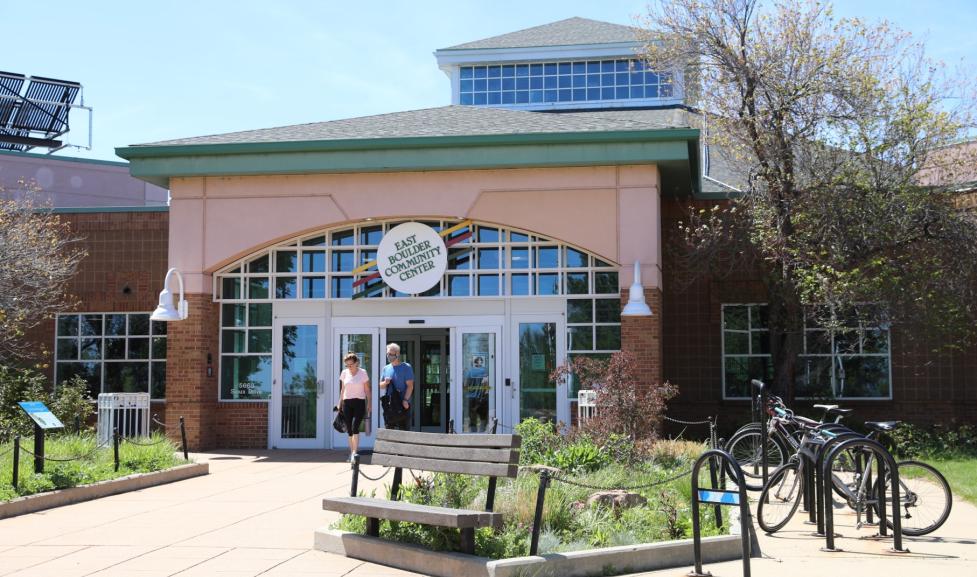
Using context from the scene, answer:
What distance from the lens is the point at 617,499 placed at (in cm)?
975

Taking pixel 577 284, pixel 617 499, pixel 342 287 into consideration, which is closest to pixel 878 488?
pixel 617 499

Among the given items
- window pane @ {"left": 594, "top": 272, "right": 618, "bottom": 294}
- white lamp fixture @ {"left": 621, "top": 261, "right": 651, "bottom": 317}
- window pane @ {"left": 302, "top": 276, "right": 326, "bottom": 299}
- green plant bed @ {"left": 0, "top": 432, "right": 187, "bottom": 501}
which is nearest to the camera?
green plant bed @ {"left": 0, "top": 432, "right": 187, "bottom": 501}

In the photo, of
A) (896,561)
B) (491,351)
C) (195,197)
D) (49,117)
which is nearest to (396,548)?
(896,561)

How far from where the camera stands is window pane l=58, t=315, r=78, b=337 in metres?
22.5

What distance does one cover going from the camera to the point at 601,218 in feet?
58.7

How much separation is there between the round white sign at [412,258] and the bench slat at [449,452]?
934cm

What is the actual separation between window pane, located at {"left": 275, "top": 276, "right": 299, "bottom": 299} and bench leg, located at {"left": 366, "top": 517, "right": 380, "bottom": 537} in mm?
10808

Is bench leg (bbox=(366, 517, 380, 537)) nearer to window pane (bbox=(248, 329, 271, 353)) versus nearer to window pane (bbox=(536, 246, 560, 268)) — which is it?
window pane (bbox=(536, 246, 560, 268))

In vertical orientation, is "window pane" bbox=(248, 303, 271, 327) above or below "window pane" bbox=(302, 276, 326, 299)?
below

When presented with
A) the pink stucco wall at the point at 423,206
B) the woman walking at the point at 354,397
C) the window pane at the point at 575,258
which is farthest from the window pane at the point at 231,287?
the window pane at the point at 575,258

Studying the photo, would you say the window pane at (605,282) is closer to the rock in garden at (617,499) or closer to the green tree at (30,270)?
the rock in garden at (617,499)

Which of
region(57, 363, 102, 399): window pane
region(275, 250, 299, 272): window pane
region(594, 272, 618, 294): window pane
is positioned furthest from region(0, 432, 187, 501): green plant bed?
region(594, 272, 618, 294): window pane

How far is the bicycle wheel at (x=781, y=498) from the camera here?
983 cm

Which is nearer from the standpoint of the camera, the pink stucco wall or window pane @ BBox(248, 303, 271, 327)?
the pink stucco wall
